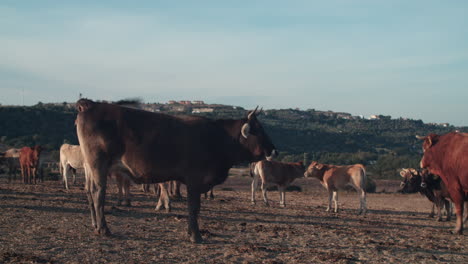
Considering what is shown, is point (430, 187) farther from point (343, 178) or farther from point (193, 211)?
point (193, 211)

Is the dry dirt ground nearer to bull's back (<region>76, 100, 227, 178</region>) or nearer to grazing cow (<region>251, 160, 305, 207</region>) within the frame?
bull's back (<region>76, 100, 227, 178</region>)

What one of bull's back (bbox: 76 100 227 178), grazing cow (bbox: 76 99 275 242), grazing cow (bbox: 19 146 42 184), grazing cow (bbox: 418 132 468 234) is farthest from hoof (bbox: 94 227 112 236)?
grazing cow (bbox: 19 146 42 184)

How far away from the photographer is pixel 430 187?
60.2 feet

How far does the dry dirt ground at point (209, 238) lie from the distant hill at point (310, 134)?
22.4 m

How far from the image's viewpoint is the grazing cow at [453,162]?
1301cm

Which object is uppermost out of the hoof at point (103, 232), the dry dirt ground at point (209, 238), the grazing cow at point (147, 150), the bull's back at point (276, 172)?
the grazing cow at point (147, 150)

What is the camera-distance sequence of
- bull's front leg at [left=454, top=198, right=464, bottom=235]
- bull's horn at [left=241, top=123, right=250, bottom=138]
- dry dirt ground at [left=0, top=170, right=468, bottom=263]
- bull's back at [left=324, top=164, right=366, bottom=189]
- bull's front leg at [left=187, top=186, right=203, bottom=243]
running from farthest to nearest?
bull's back at [left=324, top=164, right=366, bottom=189] → bull's front leg at [left=454, top=198, right=464, bottom=235] → bull's horn at [left=241, top=123, right=250, bottom=138] → bull's front leg at [left=187, top=186, right=203, bottom=243] → dry dirt ground at [left=0, top=170, right=468, bottom=263]

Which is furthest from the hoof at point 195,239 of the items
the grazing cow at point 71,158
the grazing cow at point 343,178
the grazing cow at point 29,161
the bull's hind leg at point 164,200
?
the grazing cow at point 29,161

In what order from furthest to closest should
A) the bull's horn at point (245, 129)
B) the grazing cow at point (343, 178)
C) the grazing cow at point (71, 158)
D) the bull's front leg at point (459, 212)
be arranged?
the grazing cow at point (71, 158) < the grazing cow at point (343, 178) < the bull's front leg at point (459, 212) < the bull's horn at point (245, 129)

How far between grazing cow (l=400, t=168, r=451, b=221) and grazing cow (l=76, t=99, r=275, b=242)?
11.0m

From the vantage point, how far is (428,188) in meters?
18.6

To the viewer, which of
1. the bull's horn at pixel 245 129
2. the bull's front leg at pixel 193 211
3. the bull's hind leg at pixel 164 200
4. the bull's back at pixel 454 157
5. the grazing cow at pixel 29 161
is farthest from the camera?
the grazing cow at pixel 29 161

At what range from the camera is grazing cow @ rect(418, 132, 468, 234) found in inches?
512

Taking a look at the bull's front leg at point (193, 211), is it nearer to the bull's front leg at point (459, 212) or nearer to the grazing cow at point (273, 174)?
the bull's front leg at point (459, 212)
